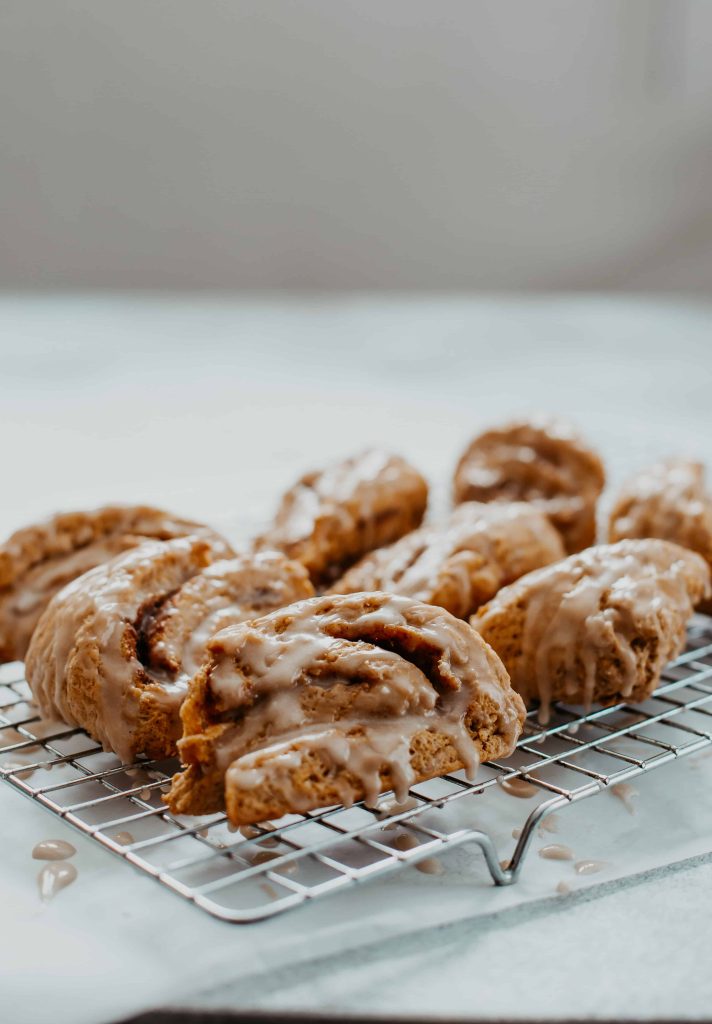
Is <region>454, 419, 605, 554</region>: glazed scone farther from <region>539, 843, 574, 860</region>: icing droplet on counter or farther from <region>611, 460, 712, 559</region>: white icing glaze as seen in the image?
<region>539, 843, 574, 860</region>: icing droplet on counter

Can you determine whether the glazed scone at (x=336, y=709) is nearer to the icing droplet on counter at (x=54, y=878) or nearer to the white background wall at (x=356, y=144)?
the icing droplet on counter at (x=54, y=878)

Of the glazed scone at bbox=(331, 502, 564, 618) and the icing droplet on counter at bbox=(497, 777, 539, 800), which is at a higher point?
the glazed scone at bbox=(331, 502, 564, 618)

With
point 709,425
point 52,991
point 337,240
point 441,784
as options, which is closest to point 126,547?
point 441,784

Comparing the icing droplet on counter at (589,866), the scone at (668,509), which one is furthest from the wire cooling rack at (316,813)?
the scone at (668,509)

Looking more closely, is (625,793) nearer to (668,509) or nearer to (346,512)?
(668,509)

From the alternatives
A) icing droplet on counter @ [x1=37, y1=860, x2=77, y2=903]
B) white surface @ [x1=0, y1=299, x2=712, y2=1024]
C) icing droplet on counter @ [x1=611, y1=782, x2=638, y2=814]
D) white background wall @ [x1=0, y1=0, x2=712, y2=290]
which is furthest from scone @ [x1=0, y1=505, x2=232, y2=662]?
white background wall @ [x1=0, y1=0, x2=712, y2=290]

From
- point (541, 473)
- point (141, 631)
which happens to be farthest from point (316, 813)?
point (541, 473)

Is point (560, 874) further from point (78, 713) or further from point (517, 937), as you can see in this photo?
point (78, 713)

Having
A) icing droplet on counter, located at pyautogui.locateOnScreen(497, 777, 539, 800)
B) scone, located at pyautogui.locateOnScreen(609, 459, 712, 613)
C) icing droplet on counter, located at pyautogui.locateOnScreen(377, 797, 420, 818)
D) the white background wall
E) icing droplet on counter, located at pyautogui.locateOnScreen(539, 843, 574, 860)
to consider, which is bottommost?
icing droplet on counter, located at pyautogui.locateOnScreen(539, 843, 574, 860)
